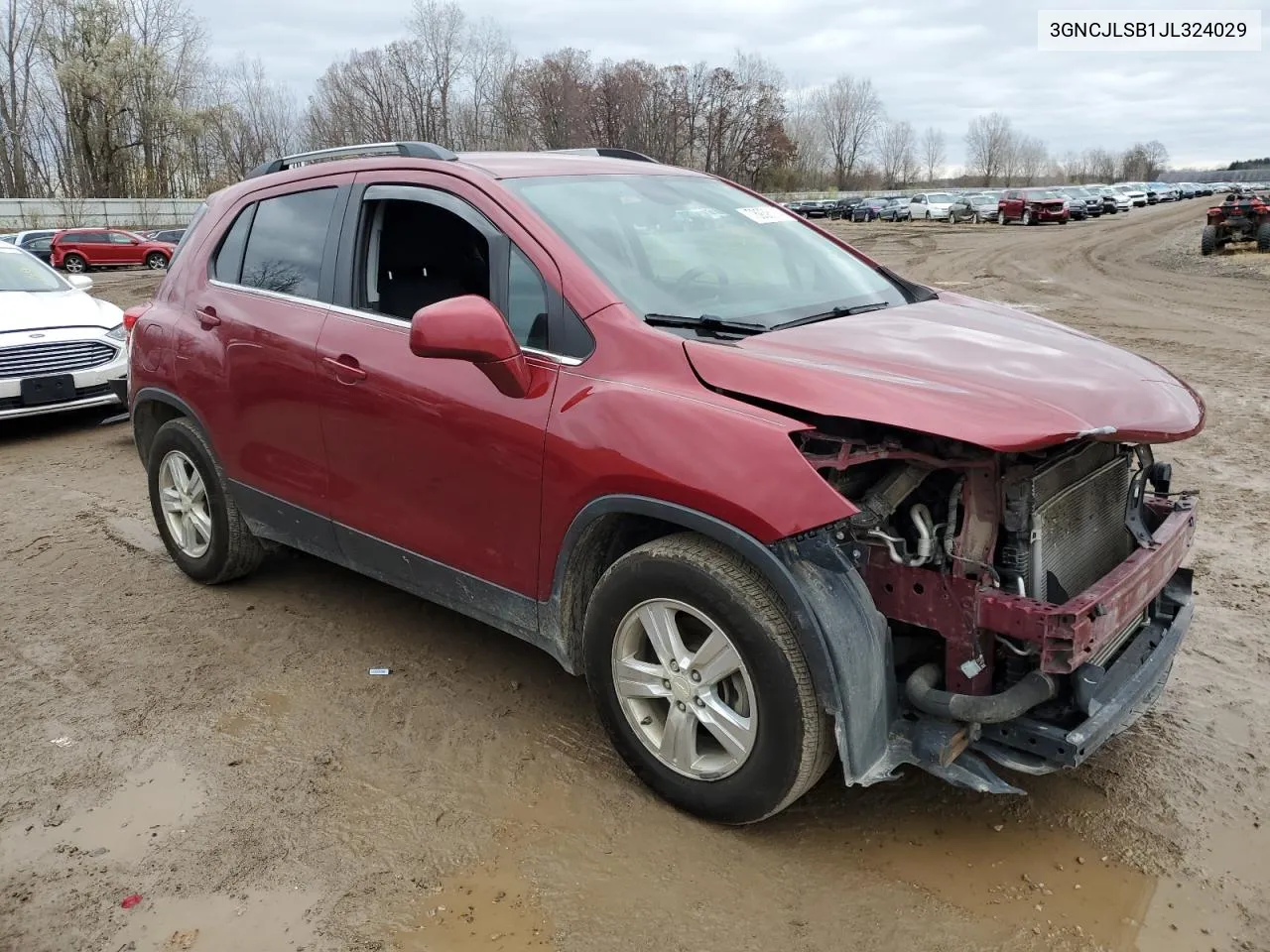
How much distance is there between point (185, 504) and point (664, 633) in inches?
117

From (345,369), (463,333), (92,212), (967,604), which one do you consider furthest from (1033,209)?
(463,333)

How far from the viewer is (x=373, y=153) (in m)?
3.81

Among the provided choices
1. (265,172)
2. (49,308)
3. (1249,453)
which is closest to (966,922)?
(265,172)

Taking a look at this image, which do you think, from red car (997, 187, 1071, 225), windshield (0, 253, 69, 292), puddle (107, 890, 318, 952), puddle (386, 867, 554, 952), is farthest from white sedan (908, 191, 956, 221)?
puddle (107, 890, 318, 952)

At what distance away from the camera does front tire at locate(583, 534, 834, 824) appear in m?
2.59

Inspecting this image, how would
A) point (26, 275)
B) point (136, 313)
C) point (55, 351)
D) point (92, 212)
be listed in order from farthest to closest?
point (92, 212) → point (26, 275) → point (55, 351) → point (136, 313)

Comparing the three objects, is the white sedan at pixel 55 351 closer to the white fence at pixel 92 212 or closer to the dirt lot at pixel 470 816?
the dirt lot at pixel 470 816

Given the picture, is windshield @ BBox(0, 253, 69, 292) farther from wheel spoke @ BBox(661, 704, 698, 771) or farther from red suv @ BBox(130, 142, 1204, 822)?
wheel spoke @ BBox(661, 704, 698, 771)

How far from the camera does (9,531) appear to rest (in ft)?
19.1

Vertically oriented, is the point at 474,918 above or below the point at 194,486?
below

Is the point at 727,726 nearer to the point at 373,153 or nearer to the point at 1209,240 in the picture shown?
the point at 373,153

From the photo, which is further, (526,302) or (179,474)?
(179,474)

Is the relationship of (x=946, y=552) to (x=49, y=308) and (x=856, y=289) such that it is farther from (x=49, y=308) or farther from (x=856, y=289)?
(x=49, y=308)

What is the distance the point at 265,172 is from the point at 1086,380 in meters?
3.58
